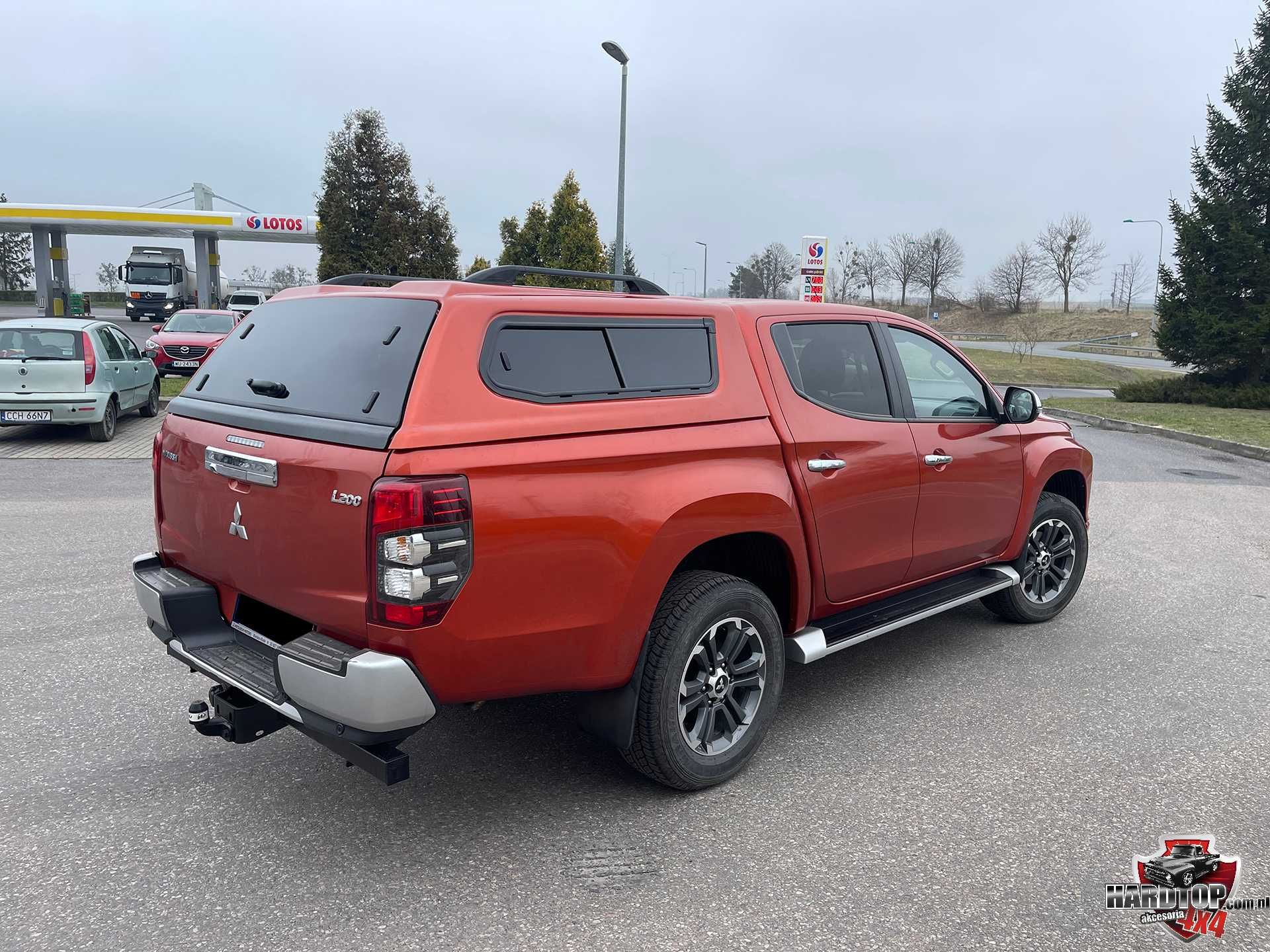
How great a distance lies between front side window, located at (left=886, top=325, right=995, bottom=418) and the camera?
4.57 meters

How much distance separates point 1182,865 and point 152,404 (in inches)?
584

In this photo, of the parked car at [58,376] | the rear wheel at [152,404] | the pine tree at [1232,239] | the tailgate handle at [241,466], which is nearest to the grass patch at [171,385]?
the rear wheel at [152,404]

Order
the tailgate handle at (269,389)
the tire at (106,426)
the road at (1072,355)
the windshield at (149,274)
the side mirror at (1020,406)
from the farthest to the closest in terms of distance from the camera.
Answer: the road at (1072,355) < the windshield at (149,274) < the tire at (106,426) < the side mirror at (1020,406) < the tailgate handle at (269,389)

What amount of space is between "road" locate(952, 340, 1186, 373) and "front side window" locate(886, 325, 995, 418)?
32796 mm

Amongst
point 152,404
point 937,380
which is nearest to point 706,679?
point 937,380

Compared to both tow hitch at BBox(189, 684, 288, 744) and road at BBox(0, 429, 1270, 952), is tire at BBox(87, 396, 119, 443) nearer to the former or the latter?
road at BBox(0, 429, 1270, 952)

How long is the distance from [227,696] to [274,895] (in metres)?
0.69

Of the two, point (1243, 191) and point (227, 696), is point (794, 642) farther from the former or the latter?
point (1243, 191)

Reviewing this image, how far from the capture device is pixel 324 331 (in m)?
3.33

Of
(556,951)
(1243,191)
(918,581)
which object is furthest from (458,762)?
(1243,191)

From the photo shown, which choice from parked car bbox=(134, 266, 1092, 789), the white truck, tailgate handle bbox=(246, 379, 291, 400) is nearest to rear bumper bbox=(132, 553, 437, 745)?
parked car bbox=(134, 266, 1092, 789)

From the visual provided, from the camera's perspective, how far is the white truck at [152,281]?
130 ft

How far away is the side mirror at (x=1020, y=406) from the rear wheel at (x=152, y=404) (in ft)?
42.2

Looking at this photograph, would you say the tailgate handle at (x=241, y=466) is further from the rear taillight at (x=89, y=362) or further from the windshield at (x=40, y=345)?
the windshield at (x=40, y=345)
